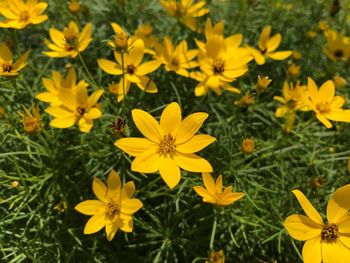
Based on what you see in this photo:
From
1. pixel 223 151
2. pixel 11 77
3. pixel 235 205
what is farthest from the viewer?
pixel 223 151

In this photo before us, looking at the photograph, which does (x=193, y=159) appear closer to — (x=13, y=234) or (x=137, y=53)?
(x=137, y=53)

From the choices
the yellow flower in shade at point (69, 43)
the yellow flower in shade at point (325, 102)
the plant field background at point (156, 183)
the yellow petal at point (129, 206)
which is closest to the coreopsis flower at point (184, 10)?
the plant field background at point (156, 183)

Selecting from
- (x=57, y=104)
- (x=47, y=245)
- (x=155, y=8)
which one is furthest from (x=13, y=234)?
(x=155, y=8)

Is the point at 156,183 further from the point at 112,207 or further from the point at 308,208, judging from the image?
the point at 308,208

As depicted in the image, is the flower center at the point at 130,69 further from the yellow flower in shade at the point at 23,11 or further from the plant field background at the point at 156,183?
the yellow flower in shade at the point at 23,11

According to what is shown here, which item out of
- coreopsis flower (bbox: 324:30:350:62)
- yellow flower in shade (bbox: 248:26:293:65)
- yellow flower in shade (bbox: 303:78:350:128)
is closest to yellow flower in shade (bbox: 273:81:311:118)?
yellow flower in shade (bbox: 303:78:350:128)

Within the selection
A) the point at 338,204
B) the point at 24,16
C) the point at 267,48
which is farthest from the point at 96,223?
the point at 267,48
